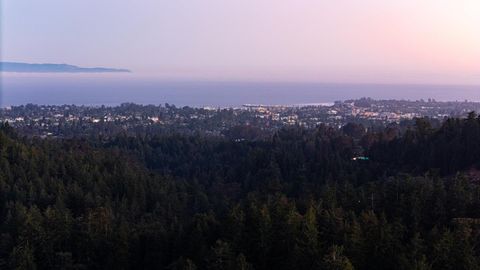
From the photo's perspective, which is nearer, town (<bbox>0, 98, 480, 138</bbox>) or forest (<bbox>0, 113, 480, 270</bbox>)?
forest (<bbox>0, 113, 480, 270</bbox>)

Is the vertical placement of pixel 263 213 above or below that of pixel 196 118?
above

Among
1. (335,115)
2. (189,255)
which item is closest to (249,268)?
(189,255)

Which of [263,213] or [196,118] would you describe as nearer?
[263,213]

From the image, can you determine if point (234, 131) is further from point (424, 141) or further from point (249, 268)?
point (249, 268)

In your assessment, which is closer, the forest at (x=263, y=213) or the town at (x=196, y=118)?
the forest at (x=263, y=213)
